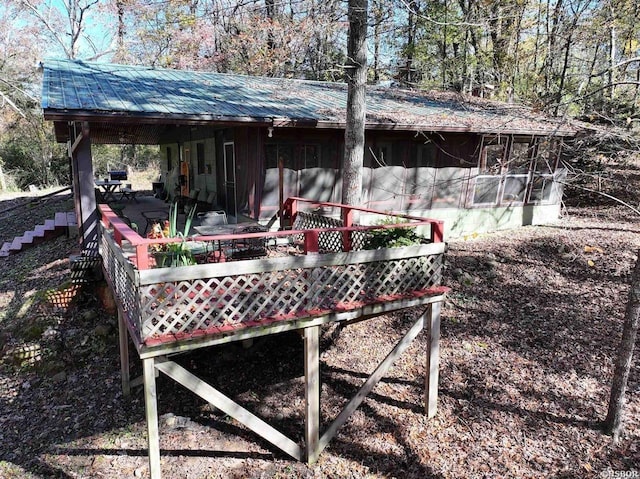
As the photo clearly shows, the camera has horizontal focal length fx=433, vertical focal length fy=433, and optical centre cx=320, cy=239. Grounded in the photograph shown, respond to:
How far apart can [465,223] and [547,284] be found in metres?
3.52

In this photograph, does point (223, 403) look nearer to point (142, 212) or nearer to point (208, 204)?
point (208, 204)

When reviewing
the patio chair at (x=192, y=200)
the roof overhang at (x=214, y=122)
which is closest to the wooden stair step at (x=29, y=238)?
the roof overhang at (x=214, y=122)

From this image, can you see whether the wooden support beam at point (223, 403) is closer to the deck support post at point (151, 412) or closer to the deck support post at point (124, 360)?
the deck support post at point (151, 412)

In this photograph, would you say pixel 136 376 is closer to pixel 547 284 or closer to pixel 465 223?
pixel 547 284

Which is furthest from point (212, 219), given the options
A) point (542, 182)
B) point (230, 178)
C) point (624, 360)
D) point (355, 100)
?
point (542, 182)

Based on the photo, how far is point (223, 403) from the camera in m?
4.03

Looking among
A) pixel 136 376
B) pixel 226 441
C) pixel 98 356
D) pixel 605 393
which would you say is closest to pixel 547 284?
pixel 605 393

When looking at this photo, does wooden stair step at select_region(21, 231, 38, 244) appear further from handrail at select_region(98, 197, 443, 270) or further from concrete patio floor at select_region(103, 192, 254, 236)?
handrail at select_region(98, 197, 443, 270)

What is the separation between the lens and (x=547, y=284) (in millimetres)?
7988

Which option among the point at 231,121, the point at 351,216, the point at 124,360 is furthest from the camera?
the point at 231,121

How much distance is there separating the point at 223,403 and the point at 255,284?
1.14 m

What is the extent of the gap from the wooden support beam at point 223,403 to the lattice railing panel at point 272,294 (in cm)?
38

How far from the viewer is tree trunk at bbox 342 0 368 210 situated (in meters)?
7.04

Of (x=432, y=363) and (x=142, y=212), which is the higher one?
(x=142, y=212)
